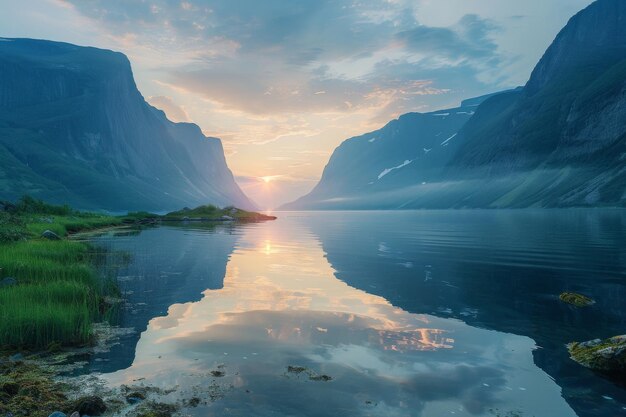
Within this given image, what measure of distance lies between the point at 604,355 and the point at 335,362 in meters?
7.81

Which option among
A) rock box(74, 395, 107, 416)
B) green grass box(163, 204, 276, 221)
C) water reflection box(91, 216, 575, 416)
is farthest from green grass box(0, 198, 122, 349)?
green grass box(163, 204, 276, 221)

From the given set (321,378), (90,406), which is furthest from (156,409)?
(321,378)

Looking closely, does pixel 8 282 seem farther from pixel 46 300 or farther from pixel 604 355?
pixel 604 355

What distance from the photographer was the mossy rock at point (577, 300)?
19.5m

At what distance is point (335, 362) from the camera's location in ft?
41.7

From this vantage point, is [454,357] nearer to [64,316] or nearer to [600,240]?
[64,316]

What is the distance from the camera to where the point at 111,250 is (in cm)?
4116

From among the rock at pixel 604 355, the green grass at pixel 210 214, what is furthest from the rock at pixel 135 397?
the green grass at pixel 210 214

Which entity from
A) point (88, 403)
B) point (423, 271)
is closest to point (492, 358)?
point (88, 403)

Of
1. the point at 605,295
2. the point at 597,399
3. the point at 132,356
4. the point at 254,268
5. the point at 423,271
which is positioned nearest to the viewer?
the point at 597,399

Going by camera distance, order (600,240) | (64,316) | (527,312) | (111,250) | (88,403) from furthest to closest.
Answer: (600,240)
(111,250)
(527,312)
(64,316)
(88,403)

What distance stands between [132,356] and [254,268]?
19.4 m

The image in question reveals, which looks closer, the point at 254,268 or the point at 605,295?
the point at 605,295

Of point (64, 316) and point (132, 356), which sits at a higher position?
point (64, 316)
